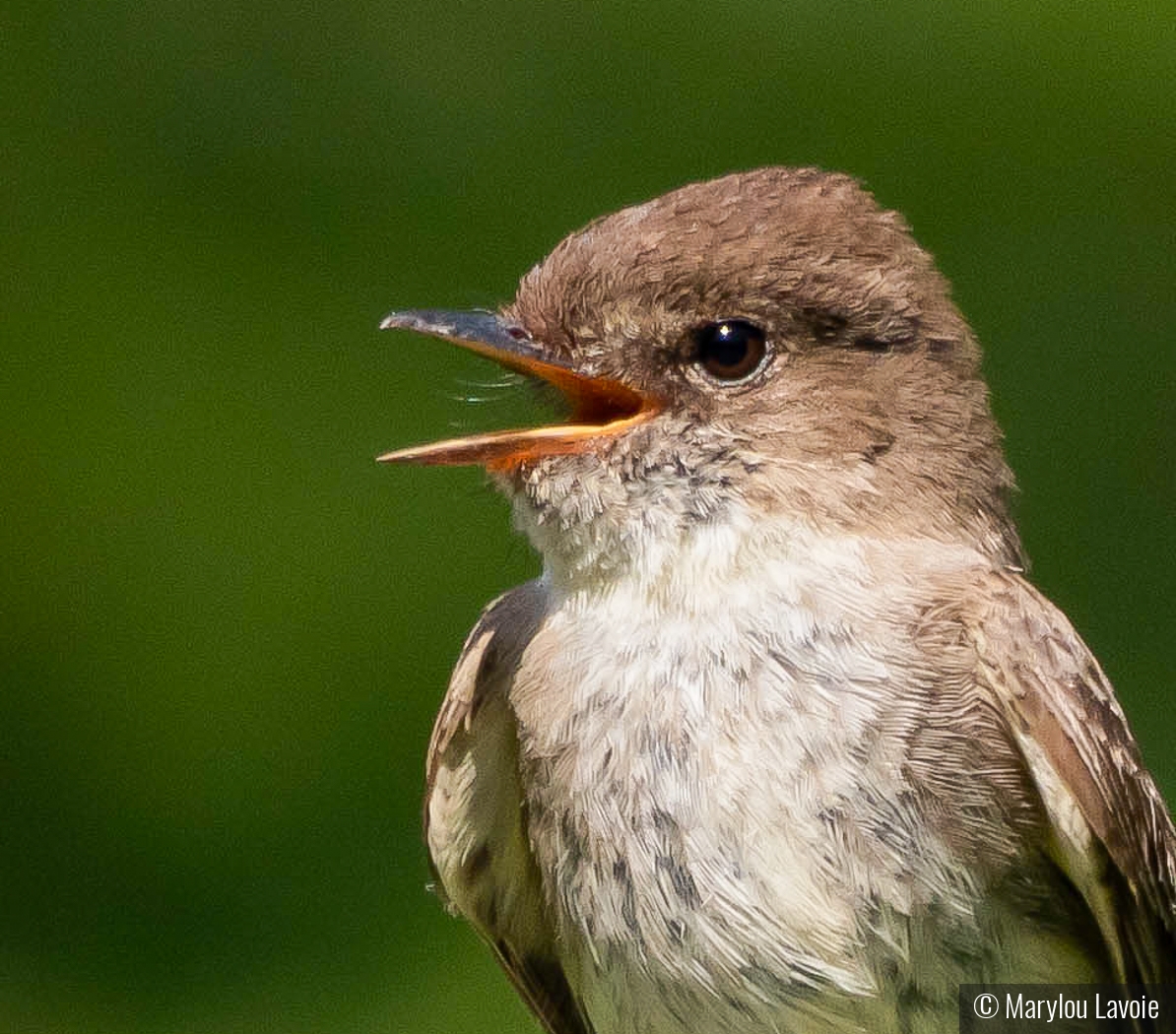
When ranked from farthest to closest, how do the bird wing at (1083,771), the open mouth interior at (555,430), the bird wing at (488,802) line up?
the bird wing at (488,802) < the open mouth interior at (555,430) < the bird wing at (1083,771)

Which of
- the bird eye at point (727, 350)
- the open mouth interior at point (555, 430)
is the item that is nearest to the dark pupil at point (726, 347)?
the bird eye at point (727, 350)

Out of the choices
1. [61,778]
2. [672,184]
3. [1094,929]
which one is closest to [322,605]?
[61,778]

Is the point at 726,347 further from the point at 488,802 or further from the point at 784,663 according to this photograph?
the point at 488,802

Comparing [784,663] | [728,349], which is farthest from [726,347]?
[784,663]

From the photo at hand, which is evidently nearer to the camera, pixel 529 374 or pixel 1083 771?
pixel 1083 771

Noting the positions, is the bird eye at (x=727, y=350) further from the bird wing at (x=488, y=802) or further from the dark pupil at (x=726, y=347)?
the bird wing at (x=488, y=802)

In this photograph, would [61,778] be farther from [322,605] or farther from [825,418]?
[825,418]

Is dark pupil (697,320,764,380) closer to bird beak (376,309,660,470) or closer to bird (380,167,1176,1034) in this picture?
bird (380,167,1176,1034)
